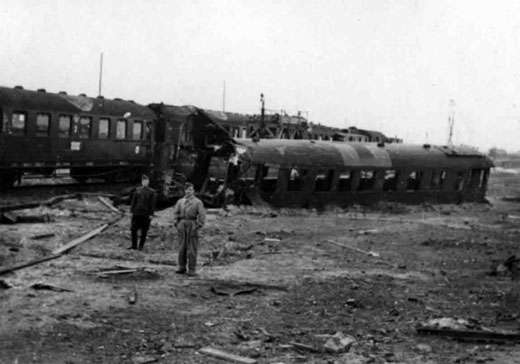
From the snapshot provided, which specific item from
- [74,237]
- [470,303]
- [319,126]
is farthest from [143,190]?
[319,126]

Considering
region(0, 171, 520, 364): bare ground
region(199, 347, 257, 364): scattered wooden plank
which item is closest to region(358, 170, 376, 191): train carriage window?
region(0, 171, 520, 364): bare ground

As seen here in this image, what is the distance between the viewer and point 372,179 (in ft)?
94.5

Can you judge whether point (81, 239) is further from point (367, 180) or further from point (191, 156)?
point (367, 180)

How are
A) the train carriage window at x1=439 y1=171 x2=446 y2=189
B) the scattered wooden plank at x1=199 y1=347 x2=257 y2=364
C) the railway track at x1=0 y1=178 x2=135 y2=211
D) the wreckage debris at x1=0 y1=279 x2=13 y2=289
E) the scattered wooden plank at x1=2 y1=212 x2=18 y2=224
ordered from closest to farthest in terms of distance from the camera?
the scattered wooden plank at x1=199 y1=347 x2=257 y2=364
the wreckage debris at x1=0 y1=279 x2=13 y2=289
the scattered wooden plank at x1=2 y1=212 x2=18 y2=224
the railway track at x1=0 y1=178 x2=135 y2=211
the train carriage window at x1=439 y1=171 x2=446 y2=189

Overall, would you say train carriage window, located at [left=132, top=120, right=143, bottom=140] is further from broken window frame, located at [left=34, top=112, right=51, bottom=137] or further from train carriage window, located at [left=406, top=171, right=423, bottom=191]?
train carriage window, located at [left=406, top=171, right=423, bottom=191]

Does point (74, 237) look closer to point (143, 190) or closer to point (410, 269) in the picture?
point (143, 190)

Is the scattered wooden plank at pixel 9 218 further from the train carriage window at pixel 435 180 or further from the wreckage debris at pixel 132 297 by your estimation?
the train carriage window at pixel 435 180

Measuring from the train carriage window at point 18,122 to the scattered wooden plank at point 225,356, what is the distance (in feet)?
57.6

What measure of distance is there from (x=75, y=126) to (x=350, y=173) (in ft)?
37.1

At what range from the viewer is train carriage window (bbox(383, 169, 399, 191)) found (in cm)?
2981

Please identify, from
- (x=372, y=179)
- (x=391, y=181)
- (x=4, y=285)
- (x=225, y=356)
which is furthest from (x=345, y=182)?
(x=225, y=356)

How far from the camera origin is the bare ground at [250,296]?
7785 millimetres

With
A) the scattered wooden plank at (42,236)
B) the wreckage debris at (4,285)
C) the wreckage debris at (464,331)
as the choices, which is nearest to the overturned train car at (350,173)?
the scattered wooden plank at (42,236)

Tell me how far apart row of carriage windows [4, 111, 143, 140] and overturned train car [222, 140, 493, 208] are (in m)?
5.79
